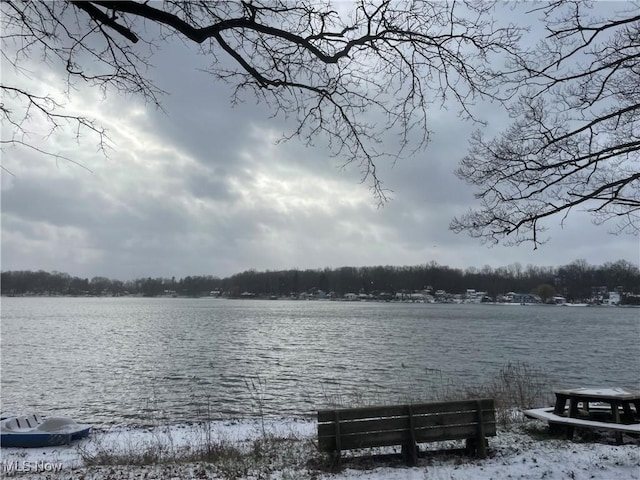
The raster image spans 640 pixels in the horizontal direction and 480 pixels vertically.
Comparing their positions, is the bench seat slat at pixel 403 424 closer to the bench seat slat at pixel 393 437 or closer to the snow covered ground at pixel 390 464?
the bench seat slat at pixel 393 437

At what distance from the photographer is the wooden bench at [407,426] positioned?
7.30 m

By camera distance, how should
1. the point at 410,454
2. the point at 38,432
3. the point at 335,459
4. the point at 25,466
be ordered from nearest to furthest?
the point at 335,459
the point at 410,454
the point at 25,466
the point at 38,432

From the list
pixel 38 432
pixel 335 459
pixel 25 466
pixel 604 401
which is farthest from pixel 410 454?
pixel 38 432

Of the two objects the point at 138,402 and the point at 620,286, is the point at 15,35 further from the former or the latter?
the point at 620,286

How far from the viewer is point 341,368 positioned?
87.7 ft

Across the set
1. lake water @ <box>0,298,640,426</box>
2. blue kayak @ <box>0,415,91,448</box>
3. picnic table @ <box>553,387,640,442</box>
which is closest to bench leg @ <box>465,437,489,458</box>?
picnic table @ <box>553,387,640,442</box>

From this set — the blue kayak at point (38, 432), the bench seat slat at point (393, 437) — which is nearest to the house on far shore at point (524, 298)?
the blue kayak at point (38, 432)

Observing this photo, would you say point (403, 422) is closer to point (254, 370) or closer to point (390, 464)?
point (390, 464)

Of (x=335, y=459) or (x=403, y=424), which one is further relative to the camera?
(x=403, y=424)

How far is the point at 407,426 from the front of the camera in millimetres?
7547

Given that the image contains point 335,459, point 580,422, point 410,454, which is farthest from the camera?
point 580,422

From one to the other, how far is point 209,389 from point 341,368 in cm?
797

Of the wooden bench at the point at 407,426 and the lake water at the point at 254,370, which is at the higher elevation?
the wooden bench at the point at 407,426

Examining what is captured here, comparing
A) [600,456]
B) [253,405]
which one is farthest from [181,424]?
[600,456]
